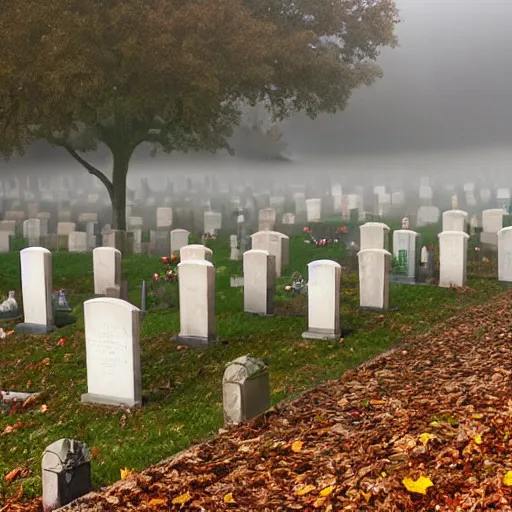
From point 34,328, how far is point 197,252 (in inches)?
138

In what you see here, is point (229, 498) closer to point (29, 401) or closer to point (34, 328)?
point (29, 401)

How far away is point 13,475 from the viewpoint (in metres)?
6.20

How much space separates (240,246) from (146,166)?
48.8ft

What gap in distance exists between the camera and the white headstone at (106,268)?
46.9 ft

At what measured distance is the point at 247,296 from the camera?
1262 cm

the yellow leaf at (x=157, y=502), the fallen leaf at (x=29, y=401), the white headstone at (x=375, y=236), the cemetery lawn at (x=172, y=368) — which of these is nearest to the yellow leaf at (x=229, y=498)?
the yellow leaf at (x=157, y=502)

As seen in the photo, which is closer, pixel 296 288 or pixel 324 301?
pixel 324 301

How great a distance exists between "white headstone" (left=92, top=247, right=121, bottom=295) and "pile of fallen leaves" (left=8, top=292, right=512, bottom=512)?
762 centimetres

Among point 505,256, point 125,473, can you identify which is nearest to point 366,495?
point 125,473

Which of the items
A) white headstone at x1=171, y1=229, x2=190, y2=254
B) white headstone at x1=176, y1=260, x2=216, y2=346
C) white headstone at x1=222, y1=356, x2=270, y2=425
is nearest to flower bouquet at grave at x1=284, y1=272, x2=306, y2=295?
white headstone at x1=176, y1=260, x2=216, y2=346

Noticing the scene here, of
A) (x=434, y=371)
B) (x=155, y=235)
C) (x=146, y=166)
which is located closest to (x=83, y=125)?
(x=146, y=166)

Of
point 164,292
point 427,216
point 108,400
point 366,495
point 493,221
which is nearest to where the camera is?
point 366,495

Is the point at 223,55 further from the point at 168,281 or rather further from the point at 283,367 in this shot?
the point at 283,367

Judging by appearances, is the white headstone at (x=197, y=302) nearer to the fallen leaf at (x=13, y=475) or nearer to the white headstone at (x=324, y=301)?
the white headstone at (x=324, y=301)
